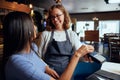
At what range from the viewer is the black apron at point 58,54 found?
1.55 m

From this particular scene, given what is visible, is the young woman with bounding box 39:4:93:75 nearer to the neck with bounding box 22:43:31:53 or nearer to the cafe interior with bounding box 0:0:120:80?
the neck with bounding box 22:43:31:53

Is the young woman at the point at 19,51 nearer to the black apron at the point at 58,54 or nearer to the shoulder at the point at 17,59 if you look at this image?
the shoulder at the point at 17,59

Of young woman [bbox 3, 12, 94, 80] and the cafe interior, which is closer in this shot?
young woman [bbox 3, 12, 94, 80]

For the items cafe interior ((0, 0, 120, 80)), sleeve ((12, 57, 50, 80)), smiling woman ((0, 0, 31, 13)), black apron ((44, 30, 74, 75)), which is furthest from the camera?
cafe interior ((0, 0, 120, 80))

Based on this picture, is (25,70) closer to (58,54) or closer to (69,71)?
(69,71)

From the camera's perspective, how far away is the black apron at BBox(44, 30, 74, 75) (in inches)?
61.0

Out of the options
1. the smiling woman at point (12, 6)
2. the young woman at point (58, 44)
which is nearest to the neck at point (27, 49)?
the young woman at point (58, 44)

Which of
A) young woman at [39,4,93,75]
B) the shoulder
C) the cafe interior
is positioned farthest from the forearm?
the cafe interior

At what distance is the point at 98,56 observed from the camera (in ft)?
4.09

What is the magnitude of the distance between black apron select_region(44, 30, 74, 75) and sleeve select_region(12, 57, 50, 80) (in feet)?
2.33

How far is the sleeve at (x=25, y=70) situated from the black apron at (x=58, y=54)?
709 mm

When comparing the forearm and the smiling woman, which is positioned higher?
the smiling woman

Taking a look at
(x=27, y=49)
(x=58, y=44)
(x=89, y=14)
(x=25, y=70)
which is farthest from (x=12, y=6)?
(x=89, y=14)

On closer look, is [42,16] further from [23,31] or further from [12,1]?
[23,31]
